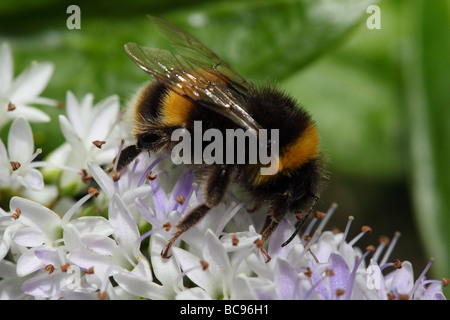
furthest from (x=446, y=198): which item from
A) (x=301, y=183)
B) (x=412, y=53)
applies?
(x=301, y=183)

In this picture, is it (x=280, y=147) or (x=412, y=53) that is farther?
(x=412, y=53)

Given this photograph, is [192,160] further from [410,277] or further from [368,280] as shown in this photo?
[410,277]

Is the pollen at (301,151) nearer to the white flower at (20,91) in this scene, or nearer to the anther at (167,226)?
the anther at (167,226)

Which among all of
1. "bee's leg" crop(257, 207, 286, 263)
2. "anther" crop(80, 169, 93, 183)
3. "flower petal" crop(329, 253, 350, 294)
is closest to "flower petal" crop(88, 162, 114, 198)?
"anther" crop(80, 169, 93, 183)

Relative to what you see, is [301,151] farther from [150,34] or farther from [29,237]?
[150,34]
